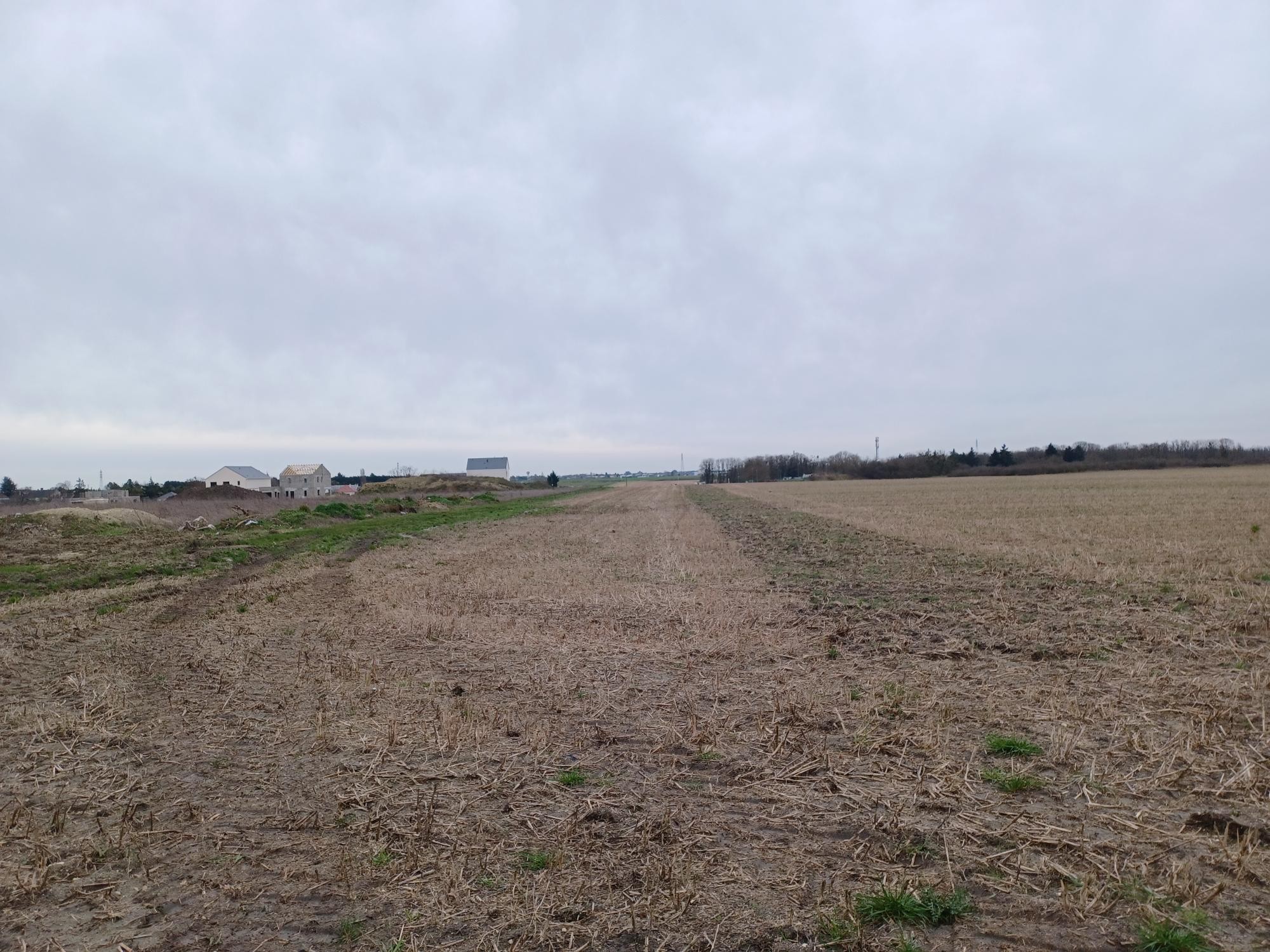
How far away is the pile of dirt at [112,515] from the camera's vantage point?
98.5 ft

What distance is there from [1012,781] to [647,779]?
259 centimetres

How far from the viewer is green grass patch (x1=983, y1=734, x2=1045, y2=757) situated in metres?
5.56

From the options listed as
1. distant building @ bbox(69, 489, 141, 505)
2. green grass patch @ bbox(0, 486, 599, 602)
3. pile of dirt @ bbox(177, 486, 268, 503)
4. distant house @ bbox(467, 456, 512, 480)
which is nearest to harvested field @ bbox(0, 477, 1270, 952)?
green grass patch @ bbox(0, 486, 599, 602)

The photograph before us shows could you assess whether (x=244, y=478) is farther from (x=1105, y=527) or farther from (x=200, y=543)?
(x=1105, y=527)

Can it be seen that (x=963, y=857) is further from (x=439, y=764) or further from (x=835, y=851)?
(x=439, y=764)

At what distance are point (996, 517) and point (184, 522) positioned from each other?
3817 centimetres

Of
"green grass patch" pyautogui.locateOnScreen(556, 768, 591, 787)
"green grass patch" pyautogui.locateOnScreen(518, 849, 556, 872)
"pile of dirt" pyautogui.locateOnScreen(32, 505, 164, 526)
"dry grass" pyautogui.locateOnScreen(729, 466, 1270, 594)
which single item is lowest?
"green grass patch" pyautogui.locateOnScreen(556, 768, 591, 787)

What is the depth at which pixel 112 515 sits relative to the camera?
30.9 m

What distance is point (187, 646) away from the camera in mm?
9867

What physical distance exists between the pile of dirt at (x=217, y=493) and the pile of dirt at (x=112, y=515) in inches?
715

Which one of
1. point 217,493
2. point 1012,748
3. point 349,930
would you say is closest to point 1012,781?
point 1012,748

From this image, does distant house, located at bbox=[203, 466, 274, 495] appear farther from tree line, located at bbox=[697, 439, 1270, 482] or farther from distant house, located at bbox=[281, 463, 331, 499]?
tree line, located at bbox=[697, 439, 1270, 482]

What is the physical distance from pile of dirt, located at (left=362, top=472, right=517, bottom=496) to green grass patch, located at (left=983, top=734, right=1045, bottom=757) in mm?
81169

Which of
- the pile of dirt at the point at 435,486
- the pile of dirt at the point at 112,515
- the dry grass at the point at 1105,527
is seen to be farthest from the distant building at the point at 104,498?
the dry grass at the point at 1105,527
